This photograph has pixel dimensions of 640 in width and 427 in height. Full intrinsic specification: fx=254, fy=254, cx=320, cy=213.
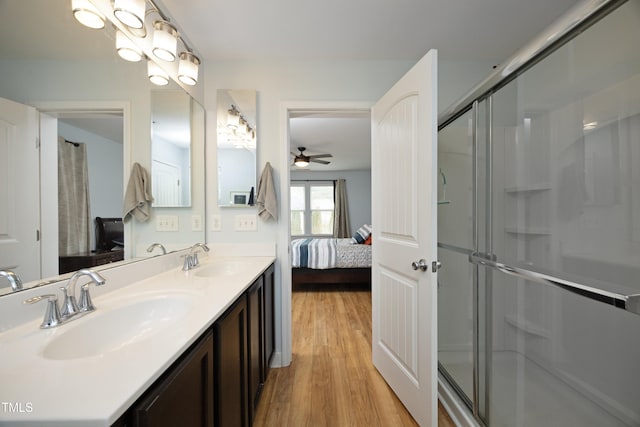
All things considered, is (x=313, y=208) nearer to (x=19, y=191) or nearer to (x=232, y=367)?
(x=232, y=367)

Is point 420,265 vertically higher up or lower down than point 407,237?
lower down

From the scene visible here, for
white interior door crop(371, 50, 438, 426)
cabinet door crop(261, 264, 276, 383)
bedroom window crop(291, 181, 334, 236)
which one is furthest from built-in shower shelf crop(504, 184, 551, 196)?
bedroom window crop(291, 181, 334, 236)

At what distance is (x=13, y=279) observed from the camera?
2.54 ft

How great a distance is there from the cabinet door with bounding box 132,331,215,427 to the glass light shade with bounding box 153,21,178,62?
1509mm

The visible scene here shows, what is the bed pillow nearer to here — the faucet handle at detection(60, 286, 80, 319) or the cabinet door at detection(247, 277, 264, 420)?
the cabinet door at detection(247, 277, 264, 420)

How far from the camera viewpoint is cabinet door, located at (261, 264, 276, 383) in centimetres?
169

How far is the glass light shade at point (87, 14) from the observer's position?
1036mm

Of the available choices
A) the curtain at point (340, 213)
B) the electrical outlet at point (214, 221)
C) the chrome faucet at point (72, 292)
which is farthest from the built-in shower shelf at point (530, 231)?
the curtain at point (340, 213)

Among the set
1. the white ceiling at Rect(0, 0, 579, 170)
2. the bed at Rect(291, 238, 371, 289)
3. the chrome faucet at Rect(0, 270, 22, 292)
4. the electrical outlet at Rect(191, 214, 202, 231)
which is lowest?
the bed at Rect(291, 238, 371, 289)

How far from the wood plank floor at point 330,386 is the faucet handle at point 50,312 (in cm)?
116

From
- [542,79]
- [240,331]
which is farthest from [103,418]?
[542,79]

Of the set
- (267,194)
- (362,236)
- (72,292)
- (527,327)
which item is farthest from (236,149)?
(362,236)

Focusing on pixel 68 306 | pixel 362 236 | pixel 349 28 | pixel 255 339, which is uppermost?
pixel 349 28

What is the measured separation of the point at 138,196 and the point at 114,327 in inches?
26.5
